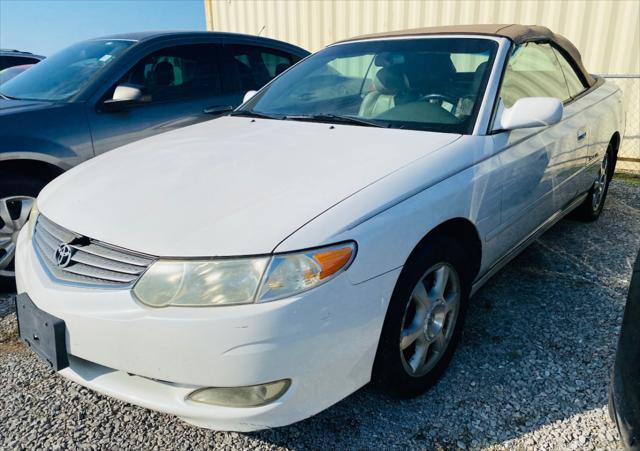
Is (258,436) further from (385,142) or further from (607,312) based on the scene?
(607,312)

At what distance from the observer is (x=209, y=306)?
1554mm

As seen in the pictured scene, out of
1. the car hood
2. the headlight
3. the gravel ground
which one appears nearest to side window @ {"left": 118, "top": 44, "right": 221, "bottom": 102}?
the car hood

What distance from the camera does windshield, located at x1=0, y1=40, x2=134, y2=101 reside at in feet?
11.7

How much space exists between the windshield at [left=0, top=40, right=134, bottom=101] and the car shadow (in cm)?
279

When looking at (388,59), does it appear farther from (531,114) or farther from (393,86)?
(531,114)

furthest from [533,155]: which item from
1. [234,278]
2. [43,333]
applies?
[43,333]

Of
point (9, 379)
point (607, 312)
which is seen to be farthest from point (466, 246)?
point (9, 379)

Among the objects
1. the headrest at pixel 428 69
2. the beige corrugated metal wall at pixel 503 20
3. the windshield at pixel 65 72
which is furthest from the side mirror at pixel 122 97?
the beige corrugated metal wall at pixel 503 20

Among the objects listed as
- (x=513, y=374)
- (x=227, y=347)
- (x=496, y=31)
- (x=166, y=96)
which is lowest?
(x=513, y=374)

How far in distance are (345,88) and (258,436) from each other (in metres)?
1.90

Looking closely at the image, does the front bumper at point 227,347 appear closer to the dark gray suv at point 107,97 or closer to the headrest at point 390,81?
the headrest at point 390,81

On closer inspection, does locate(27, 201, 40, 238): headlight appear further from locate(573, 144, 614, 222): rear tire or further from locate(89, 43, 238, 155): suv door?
locate(573, 144, 614, 222): rear tire

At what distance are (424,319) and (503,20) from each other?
5949mm

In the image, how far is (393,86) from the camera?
2.75 metres
